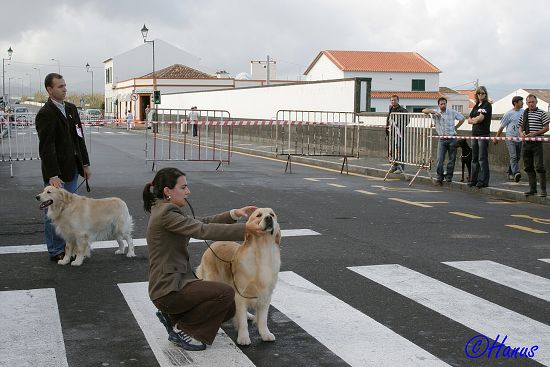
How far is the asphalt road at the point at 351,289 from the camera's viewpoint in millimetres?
5066

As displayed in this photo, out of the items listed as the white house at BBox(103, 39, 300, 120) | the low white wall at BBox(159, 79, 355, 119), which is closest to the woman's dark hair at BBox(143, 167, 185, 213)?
the low white wall at BBox(159, 79, 355, 119)

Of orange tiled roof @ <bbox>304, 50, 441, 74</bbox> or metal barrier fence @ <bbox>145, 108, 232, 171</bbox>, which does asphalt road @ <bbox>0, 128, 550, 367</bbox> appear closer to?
metal barrier fence @ <bbox>145, 108, 232, 171</bbox>

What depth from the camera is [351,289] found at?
6801 millimetres

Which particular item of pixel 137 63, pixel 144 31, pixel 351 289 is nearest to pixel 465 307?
pixel 351 289

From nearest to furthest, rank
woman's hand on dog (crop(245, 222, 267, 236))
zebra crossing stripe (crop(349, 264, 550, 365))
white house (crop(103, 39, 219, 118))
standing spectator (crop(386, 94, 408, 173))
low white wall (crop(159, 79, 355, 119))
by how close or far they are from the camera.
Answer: woman's hand on dog (crop(245, 222, 267, 236))
zebra crossing stripe (crop(349, 264, 550, 365))
standing spectator (crop(386, 94, 408, 173))
low white wall (crop(159, 79, 355, 119))
white house (crop(103, 39, 219, 118))

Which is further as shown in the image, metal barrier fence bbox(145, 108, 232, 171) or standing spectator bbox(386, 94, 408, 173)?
metal barrier fence bbox(145, 108, 232, 171)

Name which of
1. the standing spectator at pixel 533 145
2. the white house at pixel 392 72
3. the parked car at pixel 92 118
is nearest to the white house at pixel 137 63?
the parked car at pixel 92 118

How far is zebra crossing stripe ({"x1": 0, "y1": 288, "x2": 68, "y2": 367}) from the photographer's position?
16.0 feet

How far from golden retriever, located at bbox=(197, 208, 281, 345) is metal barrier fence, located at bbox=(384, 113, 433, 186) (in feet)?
39.5

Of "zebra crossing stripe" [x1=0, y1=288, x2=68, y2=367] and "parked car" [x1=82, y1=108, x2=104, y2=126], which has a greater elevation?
"parked car" [x1=82, y1=108, x2=104, y2=126]

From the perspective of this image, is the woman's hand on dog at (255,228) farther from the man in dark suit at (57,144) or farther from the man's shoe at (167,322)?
the man in dark suit at (57,144)

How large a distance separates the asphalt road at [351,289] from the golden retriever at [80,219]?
0.24 m

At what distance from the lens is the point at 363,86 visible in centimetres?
2777

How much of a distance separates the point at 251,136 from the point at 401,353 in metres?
32.7
